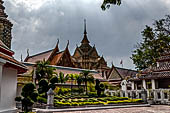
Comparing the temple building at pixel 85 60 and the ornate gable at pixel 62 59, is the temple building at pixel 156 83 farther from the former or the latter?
the ornate gable at pixel 62 59

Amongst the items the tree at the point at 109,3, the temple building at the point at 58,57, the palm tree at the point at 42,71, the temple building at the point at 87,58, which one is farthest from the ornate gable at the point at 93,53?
the tree at the point at 109,3

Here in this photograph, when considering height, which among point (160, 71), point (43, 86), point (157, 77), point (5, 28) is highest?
point (5, 28)

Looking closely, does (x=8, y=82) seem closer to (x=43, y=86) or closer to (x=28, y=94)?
(x=28, y=94)

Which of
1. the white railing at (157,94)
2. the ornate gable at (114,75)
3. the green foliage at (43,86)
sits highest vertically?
the ornate gable at (114,75)

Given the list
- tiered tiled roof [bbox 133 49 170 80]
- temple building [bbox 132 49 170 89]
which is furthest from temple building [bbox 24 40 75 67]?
tiered tiled roof [bbox 133 49 170 80]

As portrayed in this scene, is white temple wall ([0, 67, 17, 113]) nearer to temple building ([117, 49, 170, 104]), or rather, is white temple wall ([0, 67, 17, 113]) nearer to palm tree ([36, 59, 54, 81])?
temple building ([117, 49, 170, 104])

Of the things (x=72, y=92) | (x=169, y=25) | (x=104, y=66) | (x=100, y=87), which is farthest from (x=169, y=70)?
(x=104, y=66)

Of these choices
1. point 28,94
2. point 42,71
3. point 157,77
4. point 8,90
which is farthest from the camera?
point 42,71

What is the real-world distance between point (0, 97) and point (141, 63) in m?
29.0

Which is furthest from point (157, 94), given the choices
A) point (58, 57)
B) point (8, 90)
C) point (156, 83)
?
point (58, 57)

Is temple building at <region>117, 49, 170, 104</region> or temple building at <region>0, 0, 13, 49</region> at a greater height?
temple building at <region>0, 0, 13, 49</region>

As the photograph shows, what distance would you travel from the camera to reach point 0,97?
7.45 m

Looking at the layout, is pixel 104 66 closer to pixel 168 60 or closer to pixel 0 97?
pixel 168 60

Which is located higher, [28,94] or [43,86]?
[28,94]
